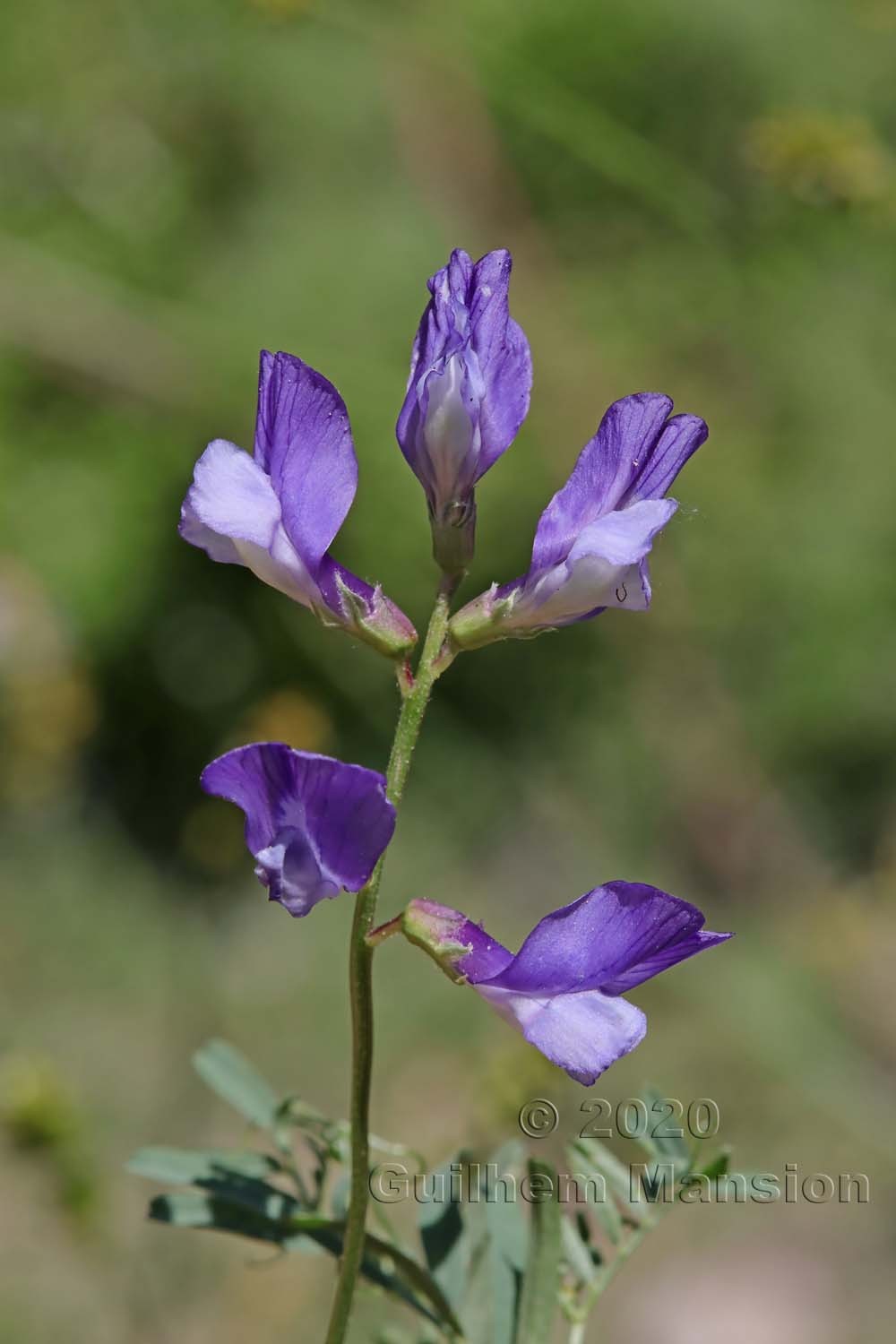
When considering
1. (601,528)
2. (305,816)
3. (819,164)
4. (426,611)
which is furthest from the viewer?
(426,611)

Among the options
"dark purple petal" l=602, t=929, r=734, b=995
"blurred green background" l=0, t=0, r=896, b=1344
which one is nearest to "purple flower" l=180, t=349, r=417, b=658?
"dark purple petal" l=602, t=929, r=734, b=995

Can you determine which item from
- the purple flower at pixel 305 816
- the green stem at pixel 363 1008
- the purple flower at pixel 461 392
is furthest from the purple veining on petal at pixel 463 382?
the purple flower at pixel 305 816

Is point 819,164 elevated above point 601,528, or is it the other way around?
point 819,164

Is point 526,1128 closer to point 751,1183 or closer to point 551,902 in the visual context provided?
point 751,1183

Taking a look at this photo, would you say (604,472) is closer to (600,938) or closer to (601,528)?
(601,528)

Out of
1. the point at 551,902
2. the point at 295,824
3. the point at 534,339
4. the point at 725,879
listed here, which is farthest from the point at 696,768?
the point at 295,824

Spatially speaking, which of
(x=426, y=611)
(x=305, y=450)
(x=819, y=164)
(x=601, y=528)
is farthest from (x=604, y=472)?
(x=426, y=611)

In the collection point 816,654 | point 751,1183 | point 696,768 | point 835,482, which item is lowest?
point 751,1183

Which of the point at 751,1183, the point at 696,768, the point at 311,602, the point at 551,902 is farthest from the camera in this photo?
the point at 696,768

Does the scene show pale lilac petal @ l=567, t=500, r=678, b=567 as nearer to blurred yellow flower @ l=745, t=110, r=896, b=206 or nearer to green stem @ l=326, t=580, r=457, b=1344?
→ green stem @ l=326, t=580, r=457, b=1344
